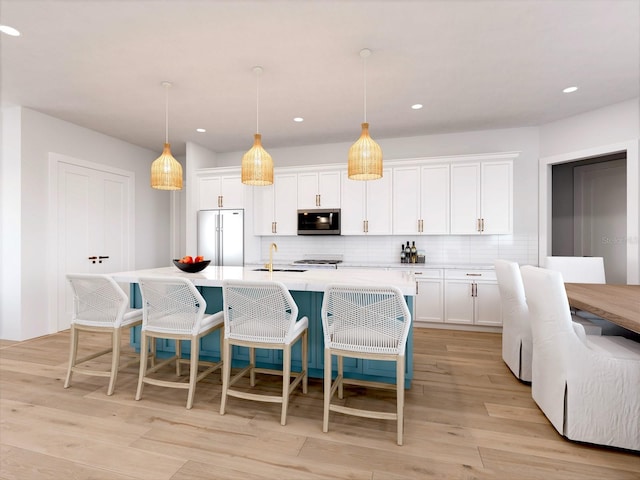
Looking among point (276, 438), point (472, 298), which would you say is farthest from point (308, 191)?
point (276, 438)

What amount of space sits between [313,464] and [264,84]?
316 centimetres

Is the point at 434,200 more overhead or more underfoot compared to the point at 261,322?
more overhead

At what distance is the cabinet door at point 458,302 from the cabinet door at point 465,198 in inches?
28.1

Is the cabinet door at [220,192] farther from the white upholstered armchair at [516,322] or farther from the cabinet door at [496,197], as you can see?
the white upholstered armchair at [516,322]

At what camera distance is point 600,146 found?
13.1 feet

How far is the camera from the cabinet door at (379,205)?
4820mm

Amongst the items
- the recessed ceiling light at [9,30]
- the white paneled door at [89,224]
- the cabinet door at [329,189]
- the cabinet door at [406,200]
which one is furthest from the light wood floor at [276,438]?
the cabinet door at [329,189]

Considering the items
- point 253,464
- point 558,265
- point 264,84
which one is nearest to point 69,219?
point 264,84

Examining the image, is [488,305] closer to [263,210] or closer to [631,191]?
[631,191]

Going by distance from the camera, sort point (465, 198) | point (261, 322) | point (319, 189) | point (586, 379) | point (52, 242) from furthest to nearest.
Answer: point (319, 189) < point (465, 198) < point (52, 242) < point (261, 322) < point (586, 379)

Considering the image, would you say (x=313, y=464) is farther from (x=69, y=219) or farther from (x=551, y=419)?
(x=69, y=219)

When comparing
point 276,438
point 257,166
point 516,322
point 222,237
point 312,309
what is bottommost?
point 276,438

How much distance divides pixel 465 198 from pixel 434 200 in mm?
393

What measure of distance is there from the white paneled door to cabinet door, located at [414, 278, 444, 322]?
14.8 feet
